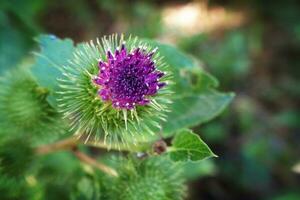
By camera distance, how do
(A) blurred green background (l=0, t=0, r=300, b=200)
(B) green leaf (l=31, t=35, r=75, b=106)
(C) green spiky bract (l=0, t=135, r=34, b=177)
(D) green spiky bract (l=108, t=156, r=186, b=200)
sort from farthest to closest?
(A) blurred green background (l=0, t=0, r=300, b=200)
(C) green spiky bract (l=0, t=135, r=34, b=177)
(B) green leaf (l=31, t=35, r=75, b=106)
(D) green spiky bract (l=108, t=156, r=186, b=200)

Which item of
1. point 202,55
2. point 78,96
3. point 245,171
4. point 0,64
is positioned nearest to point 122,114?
point 78,96

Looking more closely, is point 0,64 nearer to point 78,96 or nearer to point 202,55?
point 78,96

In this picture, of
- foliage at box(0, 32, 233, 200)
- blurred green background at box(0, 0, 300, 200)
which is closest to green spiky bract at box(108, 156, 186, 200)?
foliage at box(0, 32, 233, 200)

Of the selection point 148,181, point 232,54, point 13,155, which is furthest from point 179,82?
point 232,54

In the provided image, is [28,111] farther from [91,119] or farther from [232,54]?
[232,54]

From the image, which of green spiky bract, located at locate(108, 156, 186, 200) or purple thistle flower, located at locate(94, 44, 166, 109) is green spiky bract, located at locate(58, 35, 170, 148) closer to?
purple thistle flower, located at locate(94, 44, 166, 109)

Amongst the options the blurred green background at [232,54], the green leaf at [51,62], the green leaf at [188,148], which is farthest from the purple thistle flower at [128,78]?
the blurred green background at [232,54]
